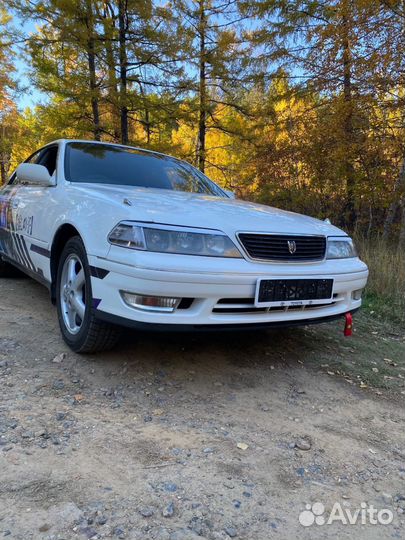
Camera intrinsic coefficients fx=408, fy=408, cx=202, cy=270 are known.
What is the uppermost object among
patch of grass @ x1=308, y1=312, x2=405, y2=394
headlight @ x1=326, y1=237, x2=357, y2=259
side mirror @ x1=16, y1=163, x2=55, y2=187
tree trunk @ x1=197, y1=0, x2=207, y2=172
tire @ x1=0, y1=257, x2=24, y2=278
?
tree trunk @ x1=197, y1=0, x2=207, y2=172

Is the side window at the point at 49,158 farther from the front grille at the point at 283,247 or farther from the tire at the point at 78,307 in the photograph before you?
the front grille at the point at 283,247

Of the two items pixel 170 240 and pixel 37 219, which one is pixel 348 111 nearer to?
pixel 37 219

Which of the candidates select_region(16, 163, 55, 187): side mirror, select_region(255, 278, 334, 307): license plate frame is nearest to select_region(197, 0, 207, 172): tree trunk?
select_region(16, 163, 55, 187): side mirror

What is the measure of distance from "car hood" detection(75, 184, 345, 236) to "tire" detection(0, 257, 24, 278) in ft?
7.87

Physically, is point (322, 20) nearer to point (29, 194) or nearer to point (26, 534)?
point (29, 194)

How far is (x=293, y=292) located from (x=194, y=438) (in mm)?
1015

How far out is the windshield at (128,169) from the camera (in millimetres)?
3408

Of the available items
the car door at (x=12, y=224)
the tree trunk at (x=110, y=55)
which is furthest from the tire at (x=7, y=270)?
the tree trunk at (x=110, y=55)

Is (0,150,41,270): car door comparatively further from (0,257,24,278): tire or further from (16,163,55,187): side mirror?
(16,163,55,187): side mirror

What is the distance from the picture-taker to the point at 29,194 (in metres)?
3.78

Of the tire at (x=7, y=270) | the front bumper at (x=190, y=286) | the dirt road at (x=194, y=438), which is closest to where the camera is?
the dirt road at (x=194, y=438)

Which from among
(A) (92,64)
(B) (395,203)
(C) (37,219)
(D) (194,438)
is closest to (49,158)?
(C) (37,219)

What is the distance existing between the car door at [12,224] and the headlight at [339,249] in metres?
2.52

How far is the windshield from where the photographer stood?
134 inches
